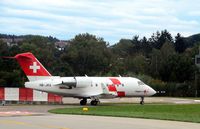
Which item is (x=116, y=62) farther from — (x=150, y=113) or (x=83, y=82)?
(x=150, y=113)

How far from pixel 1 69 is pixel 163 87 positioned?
29074 millimetres

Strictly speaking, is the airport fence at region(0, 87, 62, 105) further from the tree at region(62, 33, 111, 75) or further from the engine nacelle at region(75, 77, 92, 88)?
the tree at region(62, 33, 111, 75)

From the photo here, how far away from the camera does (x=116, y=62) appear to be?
129 meters

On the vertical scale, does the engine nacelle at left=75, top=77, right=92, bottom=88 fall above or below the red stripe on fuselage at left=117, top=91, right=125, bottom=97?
above

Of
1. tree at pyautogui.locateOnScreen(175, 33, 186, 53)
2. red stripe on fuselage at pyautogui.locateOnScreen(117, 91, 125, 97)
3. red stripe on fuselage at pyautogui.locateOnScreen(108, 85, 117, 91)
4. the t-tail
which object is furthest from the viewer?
tree at pyautogui.locateOnScreen(175, 33, 186, 53)

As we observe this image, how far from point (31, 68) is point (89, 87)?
18.8 ft

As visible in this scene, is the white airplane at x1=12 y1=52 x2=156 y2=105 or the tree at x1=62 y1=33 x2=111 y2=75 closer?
the white airplane at x1=12 y1=52 x2=156 y2=105

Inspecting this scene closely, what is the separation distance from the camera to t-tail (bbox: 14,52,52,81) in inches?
1796

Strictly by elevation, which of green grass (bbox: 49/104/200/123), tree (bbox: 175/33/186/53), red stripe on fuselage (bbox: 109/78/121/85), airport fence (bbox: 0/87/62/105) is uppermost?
tree (bbox: 175/33/186/53)

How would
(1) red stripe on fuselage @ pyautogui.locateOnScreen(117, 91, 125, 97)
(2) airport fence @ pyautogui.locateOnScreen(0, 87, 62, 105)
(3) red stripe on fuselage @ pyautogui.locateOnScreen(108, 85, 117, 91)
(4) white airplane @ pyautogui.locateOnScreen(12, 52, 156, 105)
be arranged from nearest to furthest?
(4) white airplane @ pyautogui.locateOnScreen(12, 52, 156, 105)
(2) airport fence @ pyautogui.locateOnScreen(0, 87, 62, 105)
(3) red stripe on fuselage @ pyautogui.locateOnScreen(108, 85, 117, 91)
(1) red stripe on fuselage @ pyautogui.locateOnScreen(117, 91, 125, 97)

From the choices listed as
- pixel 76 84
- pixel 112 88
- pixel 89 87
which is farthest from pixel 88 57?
pixel 76 84

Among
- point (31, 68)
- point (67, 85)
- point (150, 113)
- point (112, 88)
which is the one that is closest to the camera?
point (150, 113)

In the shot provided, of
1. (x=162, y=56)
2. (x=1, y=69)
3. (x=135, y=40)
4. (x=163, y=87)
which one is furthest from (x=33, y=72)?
(x=135, y=40)

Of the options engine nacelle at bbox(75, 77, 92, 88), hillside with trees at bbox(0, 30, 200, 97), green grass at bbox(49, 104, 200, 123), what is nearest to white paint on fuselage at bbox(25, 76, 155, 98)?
engine nacelle at bbox(75, 77, 92, 88)
